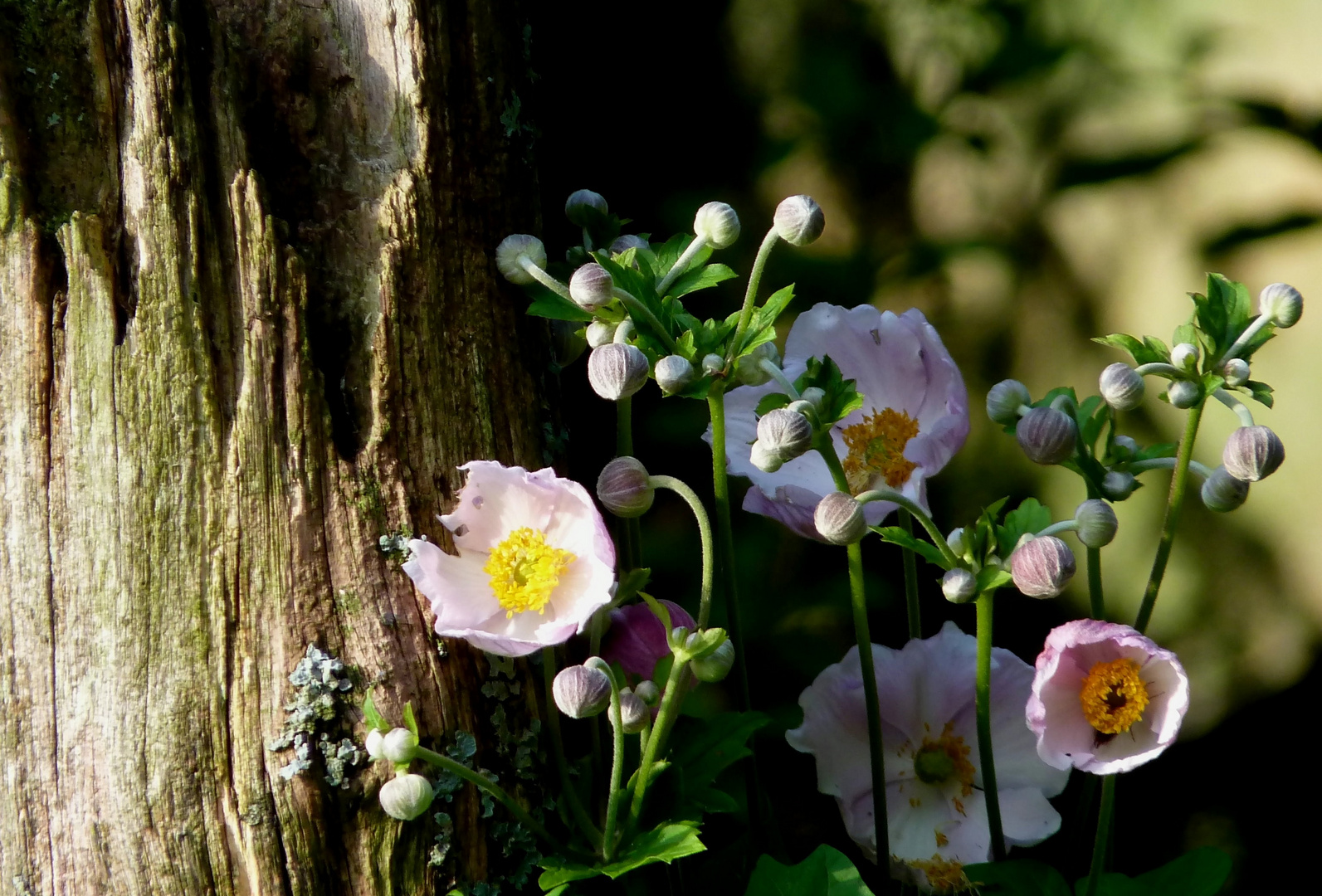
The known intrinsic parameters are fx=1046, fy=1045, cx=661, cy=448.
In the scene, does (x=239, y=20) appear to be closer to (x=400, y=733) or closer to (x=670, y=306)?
(x=670, y=306)

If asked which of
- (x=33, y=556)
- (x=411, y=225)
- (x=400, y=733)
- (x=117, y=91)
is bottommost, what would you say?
(x=400, y=733)

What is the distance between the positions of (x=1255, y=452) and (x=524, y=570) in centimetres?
59

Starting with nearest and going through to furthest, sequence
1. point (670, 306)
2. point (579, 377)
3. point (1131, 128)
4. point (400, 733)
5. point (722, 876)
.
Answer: point (400, 733) → point (670, 306) → point (722, 876) → point (579, 377) → point (1131, 128)

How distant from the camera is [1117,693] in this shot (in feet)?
2.78

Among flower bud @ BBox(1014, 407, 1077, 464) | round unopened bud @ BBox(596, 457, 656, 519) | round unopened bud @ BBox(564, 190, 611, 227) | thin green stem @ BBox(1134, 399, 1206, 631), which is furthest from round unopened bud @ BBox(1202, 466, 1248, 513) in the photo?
round unopened bud @ BBox(564, 190, 611, 227)

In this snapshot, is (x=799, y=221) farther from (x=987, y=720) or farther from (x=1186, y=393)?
(x=987, y=720)

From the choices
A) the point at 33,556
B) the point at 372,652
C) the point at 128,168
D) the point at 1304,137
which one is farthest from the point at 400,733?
the point at 1304,137

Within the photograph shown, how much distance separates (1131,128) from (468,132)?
1.02m

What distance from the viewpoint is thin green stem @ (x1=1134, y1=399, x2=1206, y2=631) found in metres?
0.84

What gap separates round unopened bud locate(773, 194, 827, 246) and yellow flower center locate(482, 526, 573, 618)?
0.33 m

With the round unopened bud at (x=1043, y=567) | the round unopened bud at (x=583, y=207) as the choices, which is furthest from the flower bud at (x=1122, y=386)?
the round unopened bud at (x=583, y=207)

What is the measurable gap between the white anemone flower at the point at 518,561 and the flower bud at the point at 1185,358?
0.48 meters

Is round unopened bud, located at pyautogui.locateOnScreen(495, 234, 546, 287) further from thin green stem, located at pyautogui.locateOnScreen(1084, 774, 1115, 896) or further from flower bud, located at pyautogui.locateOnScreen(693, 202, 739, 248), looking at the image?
thin green stem, located at pyautogui.locateOnScreen(1084, 774, 1115, 896)

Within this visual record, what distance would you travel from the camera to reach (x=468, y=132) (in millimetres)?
967
